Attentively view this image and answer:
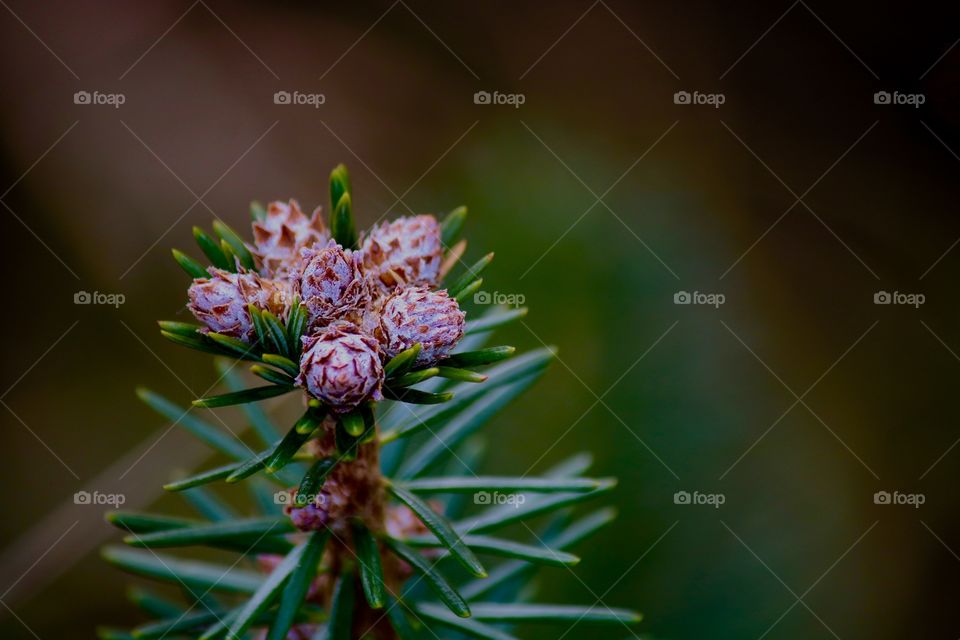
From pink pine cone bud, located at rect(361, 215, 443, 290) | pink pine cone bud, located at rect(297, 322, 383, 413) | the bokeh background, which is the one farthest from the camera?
the bokeh background

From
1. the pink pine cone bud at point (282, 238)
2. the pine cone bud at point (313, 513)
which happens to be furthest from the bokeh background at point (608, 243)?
the pink pine cone bud at point (282, 238)

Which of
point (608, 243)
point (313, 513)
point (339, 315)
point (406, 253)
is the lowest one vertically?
point (313, 513)

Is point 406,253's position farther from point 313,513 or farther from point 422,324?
point 313,513

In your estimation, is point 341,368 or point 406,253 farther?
point 406,253

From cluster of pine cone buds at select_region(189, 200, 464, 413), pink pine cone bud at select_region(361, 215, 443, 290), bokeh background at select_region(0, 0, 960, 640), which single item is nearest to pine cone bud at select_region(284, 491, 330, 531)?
cluster of pine cone buds at select_region(189, 200, 464, 413)

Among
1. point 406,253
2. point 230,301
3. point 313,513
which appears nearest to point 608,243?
point 406,253

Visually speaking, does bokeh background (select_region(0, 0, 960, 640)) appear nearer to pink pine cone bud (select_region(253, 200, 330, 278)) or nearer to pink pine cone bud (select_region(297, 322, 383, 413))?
pink pine cone bud (select_region(253, 200, 330, 278))
